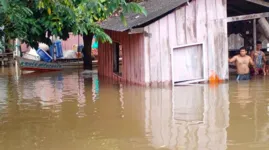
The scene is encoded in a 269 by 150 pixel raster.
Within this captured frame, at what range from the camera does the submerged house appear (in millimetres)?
16016

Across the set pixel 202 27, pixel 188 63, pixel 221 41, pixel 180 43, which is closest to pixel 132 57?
pixel 180 43

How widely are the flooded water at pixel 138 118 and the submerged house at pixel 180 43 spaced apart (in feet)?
2.50

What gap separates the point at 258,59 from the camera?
18.1m

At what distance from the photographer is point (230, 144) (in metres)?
8.33

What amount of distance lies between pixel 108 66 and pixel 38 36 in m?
10.2

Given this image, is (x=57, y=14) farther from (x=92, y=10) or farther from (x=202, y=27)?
(x=202, y=27)

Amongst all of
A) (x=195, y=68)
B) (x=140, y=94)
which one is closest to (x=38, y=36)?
(x=140, y=94)

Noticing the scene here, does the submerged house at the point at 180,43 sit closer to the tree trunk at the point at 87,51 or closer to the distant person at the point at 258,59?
the distant person at the point at 258,59

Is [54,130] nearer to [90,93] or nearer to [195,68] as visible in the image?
[90,93]

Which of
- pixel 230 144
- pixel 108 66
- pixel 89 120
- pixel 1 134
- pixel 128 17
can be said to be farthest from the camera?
pixel 108 66

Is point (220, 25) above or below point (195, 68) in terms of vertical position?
above

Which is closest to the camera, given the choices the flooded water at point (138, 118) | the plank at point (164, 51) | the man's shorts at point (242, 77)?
the flooded water at point (138, 118)

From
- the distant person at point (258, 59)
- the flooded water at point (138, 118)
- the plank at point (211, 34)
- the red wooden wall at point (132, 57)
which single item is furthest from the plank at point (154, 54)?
the distant person at point (258, 59)

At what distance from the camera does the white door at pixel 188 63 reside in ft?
54.0
